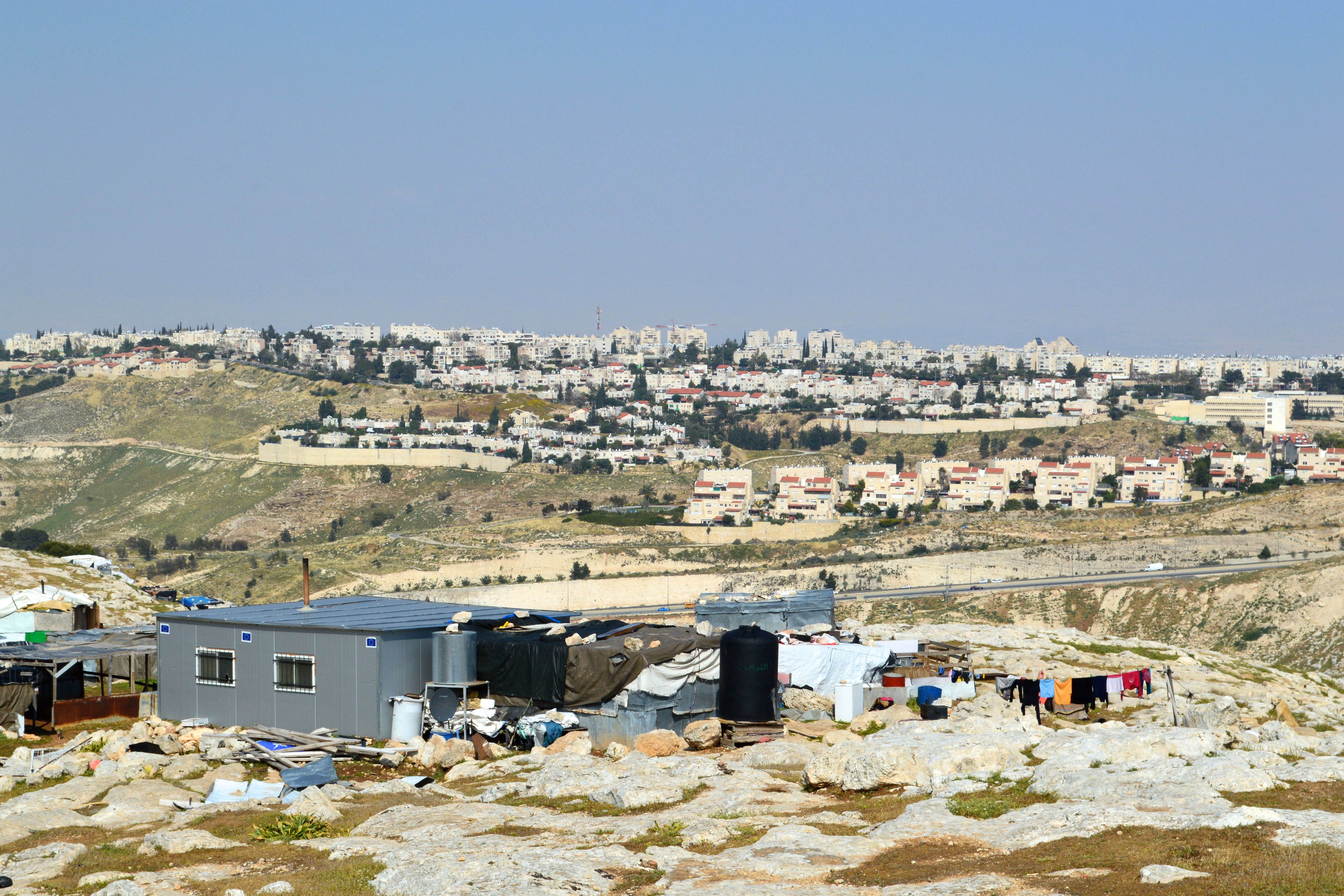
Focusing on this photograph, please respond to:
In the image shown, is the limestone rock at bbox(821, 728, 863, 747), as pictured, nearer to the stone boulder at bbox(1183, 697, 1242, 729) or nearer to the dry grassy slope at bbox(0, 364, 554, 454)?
the stone boulder at bbox(1183, 697, 1242, 729)

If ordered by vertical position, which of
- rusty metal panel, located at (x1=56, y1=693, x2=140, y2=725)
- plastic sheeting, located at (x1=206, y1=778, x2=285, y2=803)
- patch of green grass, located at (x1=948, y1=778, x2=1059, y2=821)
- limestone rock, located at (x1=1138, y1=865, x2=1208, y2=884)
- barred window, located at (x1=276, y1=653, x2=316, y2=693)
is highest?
limestone rock, located at (x1=1138, y1=865, x2=1208, y2=884)

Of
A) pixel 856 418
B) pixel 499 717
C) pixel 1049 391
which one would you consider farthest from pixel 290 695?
pixel 1049 391

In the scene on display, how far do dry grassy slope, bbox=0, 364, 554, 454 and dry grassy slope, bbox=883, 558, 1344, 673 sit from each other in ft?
364

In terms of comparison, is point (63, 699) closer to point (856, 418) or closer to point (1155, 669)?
point (1155, 669)

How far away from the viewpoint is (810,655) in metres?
23.2

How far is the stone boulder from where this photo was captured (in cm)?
2033

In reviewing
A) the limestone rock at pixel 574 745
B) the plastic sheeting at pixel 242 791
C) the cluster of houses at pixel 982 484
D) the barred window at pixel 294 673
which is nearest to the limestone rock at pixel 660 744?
the limestone rock at pixel 574 745

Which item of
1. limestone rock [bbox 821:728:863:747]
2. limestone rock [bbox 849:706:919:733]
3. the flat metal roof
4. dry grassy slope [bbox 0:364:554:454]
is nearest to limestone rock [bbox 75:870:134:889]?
limestone rock [bbox 821:728:863:747]

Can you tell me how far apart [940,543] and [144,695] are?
254 feet

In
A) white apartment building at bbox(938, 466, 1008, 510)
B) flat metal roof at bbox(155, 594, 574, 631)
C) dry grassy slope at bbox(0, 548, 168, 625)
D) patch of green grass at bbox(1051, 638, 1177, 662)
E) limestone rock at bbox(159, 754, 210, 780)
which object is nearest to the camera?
limestone rock at bbox(159, 754, 210, 780)

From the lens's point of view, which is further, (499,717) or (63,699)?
(63,699)

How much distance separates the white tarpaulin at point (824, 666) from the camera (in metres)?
23.1

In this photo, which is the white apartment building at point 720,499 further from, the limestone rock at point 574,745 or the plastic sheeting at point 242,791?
the plastic sheeting at point 242,791

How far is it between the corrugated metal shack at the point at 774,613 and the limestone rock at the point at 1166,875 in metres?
18.8
